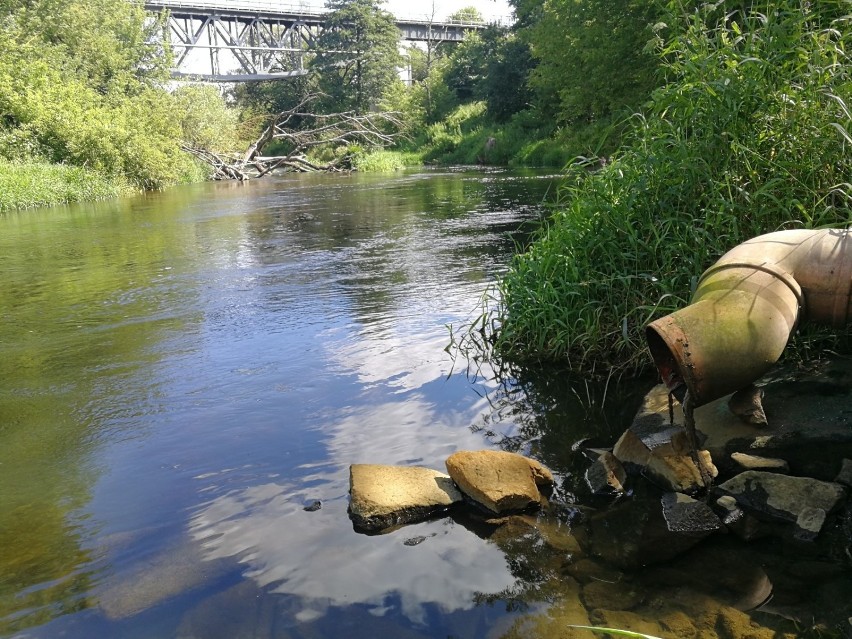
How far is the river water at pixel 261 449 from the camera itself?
3.00m

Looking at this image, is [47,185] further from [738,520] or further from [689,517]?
[738,520]

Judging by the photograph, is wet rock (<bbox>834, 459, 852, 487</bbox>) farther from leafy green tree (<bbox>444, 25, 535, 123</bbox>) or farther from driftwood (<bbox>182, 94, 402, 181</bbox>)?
leafy green tree (<bbox>444, 25, 535, 123</bbox>)

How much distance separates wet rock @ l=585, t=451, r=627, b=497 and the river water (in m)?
0.16

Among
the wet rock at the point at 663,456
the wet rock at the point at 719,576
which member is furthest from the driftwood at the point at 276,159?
the wet rock at the point at 719,576

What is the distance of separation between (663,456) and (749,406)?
0.56 metres

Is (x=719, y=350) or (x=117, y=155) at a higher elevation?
(x=117, y=155)

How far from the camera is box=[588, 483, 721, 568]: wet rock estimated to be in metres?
3.24

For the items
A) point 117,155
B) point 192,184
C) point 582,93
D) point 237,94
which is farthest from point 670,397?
point 237,94

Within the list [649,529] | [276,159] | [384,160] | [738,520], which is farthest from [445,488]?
[384,160]

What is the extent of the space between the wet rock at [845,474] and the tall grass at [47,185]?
23298mm

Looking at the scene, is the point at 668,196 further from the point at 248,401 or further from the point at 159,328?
the point at 159,328

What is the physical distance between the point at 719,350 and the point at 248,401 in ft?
11.3

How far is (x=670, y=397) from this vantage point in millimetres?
3975

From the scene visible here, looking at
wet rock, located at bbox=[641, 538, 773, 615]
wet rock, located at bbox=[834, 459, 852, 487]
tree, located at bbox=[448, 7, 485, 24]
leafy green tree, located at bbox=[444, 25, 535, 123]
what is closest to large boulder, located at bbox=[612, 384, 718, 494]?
wet rock, located at bbox=[641, 538, 773, 615]
